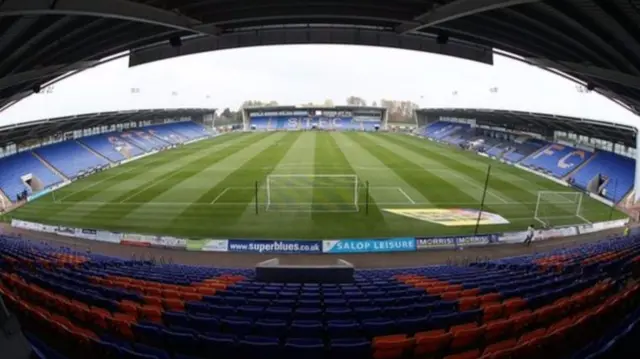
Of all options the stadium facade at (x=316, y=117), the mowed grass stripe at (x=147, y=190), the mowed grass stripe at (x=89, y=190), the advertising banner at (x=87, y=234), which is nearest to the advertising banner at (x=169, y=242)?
the advertising banner at (x=87, y=234)

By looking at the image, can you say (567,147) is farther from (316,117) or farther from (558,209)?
A: (316,117)

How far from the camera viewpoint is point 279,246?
2139cm

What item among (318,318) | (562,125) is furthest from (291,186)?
(562,125)

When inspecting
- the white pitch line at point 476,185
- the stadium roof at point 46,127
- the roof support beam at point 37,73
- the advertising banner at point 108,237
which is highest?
the roof support beam at point 37,73

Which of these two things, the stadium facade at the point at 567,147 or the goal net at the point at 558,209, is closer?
the goal net at the point at 558,209

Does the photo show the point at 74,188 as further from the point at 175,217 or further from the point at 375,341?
the point at 375,341

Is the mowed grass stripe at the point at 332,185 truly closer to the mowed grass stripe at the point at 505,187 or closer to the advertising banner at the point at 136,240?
the advertising banner at the point at 136,240

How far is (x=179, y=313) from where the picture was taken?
7078 mm

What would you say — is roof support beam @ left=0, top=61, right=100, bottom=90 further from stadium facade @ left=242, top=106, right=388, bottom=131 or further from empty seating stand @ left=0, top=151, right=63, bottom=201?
stadium facade @ left=242, top=106, right=388, bottom=131

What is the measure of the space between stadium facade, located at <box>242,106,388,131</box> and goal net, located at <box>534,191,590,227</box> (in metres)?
76.1

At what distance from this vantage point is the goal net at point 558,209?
28089 mm

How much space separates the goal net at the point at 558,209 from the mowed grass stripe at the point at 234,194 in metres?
22.2

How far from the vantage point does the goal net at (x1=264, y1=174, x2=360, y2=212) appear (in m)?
29.9

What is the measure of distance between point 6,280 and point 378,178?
111 ft
